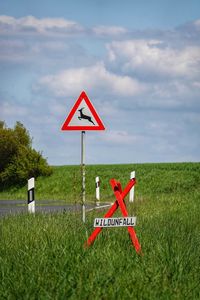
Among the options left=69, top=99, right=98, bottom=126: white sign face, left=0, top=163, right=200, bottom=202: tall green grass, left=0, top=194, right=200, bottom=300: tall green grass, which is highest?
left=69, top=99, right=98, bottom=126: white sign face

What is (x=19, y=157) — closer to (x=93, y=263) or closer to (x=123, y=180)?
(x=123, y=180)

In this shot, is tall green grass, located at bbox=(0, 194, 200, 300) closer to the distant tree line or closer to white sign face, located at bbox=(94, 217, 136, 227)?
white sign face, located at bbox=(94, 217, 136, 227)

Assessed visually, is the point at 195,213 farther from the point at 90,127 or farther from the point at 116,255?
the point at 116,255

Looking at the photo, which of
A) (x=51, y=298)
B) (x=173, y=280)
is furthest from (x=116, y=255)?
(x=51, y=298)

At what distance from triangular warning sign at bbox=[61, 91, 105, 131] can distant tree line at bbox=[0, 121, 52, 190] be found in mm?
41712

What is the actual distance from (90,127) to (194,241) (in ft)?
11.5

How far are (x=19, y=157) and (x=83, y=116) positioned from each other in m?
42.7

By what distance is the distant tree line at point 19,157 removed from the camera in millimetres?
57062

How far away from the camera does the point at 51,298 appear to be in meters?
8.16

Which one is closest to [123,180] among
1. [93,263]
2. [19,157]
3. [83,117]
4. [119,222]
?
[19,157]

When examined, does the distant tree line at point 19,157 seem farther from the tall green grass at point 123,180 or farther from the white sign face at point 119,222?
the white sign face at point 119,222

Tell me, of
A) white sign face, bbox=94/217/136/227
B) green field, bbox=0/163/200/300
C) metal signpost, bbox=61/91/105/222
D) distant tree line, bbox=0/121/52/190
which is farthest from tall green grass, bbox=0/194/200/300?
distant tree line, bbox=0/121/52/190

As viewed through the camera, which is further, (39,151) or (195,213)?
(39,151)

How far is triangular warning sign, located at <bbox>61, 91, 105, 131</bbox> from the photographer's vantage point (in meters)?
14.6
